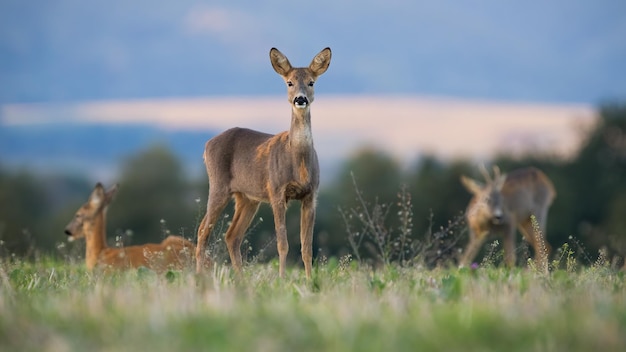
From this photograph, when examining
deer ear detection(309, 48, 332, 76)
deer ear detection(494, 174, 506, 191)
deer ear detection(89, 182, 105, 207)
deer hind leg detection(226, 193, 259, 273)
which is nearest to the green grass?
deer ear detection(309, 48, 332, 76)

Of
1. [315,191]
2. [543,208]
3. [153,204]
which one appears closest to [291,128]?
[315,191]

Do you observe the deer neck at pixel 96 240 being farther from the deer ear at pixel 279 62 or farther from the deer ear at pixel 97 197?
the deer ear at pixel 279 62

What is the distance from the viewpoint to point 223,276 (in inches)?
324

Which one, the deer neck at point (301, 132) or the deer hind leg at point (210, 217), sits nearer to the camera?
the deer neck at point (301, 132)

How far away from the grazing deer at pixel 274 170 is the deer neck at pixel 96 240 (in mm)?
3056

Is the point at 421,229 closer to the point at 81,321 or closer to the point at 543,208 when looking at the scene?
the point at 543,208

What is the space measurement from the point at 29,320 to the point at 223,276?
7.87 ft

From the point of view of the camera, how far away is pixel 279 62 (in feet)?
34.2

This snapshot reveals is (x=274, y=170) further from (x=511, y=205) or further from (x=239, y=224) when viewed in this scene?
(x=511, y=205)

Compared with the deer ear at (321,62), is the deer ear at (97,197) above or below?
below

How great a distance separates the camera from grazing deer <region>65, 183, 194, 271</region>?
1173 centimetres

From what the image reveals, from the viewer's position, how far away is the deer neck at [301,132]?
33.0ft

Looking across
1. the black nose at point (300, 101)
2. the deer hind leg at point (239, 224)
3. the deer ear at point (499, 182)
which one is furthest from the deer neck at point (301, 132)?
the deer ear at point (499, 182)

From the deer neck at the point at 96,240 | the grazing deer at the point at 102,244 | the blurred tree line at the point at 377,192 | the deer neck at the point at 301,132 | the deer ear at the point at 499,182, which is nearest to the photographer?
the deer neck at the point at 301,132
